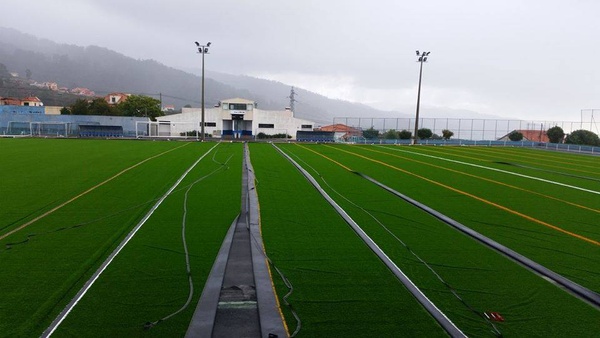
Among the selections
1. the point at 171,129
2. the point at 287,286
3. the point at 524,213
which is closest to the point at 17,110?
the point at 171,129

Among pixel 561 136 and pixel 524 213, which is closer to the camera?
pixel 524 213

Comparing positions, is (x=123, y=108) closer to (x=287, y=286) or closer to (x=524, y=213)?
(x=524, y=213)

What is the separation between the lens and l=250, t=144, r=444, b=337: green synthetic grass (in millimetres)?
3785

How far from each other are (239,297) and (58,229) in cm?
403

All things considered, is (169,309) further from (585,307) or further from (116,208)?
(116,208)

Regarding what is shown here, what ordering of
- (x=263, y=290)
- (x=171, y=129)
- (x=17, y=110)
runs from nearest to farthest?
(x=263, y=290) → (x=171, y=129) → (x=17, y=110)

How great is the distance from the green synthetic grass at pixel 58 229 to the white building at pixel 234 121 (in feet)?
148

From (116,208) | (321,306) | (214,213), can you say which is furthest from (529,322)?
(116,208)

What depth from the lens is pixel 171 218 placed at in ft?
24.9

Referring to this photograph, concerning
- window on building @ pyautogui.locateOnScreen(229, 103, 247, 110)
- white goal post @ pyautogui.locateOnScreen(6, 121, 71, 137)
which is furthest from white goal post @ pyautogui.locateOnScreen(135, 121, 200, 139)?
white goal post @ pyautogui.locateOnScreen(6, 121, 71, 137)

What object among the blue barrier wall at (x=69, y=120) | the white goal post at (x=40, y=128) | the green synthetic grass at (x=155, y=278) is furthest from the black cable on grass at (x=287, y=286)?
the blue barrier wall at (x=69, y=120)

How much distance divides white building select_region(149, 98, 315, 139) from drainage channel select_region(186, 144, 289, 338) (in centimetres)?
5250

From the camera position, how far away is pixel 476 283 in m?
4.88

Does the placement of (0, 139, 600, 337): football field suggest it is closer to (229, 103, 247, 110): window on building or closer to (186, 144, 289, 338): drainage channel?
(186, 144, 289, 338): drainage channel
